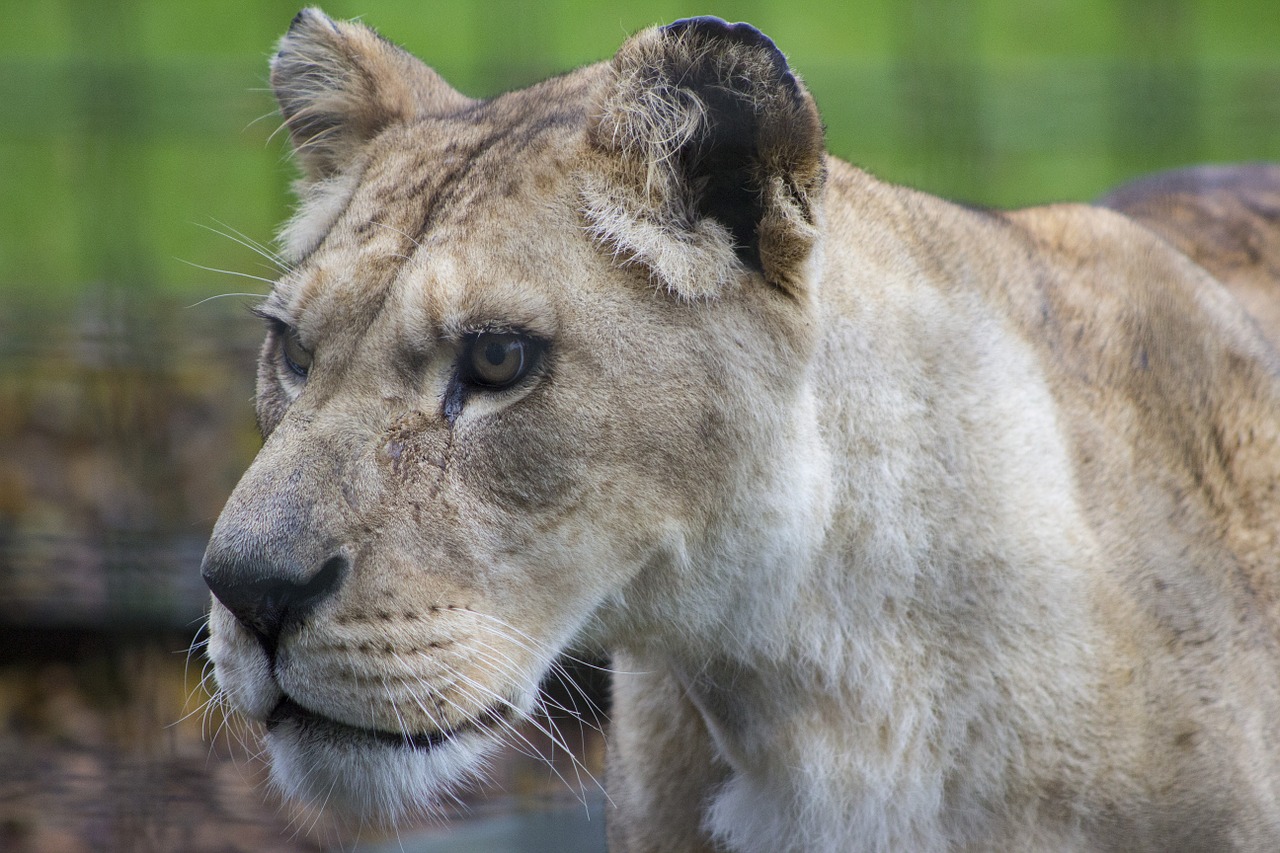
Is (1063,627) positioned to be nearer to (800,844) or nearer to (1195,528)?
(1195,528)

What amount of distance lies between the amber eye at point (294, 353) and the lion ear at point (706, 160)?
19.9 inches

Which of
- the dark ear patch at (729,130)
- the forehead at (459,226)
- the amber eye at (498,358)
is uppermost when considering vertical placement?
the dark ear patch at (729,130)

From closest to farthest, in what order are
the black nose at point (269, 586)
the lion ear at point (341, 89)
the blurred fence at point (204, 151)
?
the black nose at point (269, 586) → the lion ear at point (341, 89) → the blurred fence at point (204, 151)

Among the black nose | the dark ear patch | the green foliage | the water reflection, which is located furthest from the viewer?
the green foliage

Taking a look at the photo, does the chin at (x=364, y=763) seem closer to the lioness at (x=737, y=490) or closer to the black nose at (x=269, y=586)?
the lioness at (x=737, y=490)

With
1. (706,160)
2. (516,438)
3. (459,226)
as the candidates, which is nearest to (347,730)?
(516,438)

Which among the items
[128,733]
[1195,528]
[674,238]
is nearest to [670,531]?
[674,238]

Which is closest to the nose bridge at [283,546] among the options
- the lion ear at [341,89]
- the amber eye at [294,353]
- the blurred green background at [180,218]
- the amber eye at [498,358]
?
the amber eye at [498,358]

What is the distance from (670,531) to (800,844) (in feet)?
2.08

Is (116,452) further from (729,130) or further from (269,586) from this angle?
(729,130)

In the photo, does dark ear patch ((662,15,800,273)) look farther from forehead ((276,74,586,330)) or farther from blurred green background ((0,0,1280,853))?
blurred green background ((0,0,1280,853))

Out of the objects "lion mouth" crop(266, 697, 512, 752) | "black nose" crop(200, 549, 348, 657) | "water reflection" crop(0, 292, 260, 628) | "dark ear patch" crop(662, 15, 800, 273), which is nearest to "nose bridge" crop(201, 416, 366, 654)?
"black nose" crop(200, 549, 348, 657)

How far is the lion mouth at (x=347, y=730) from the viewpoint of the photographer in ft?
6.09

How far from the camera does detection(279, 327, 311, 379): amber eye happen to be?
212 centimetres
